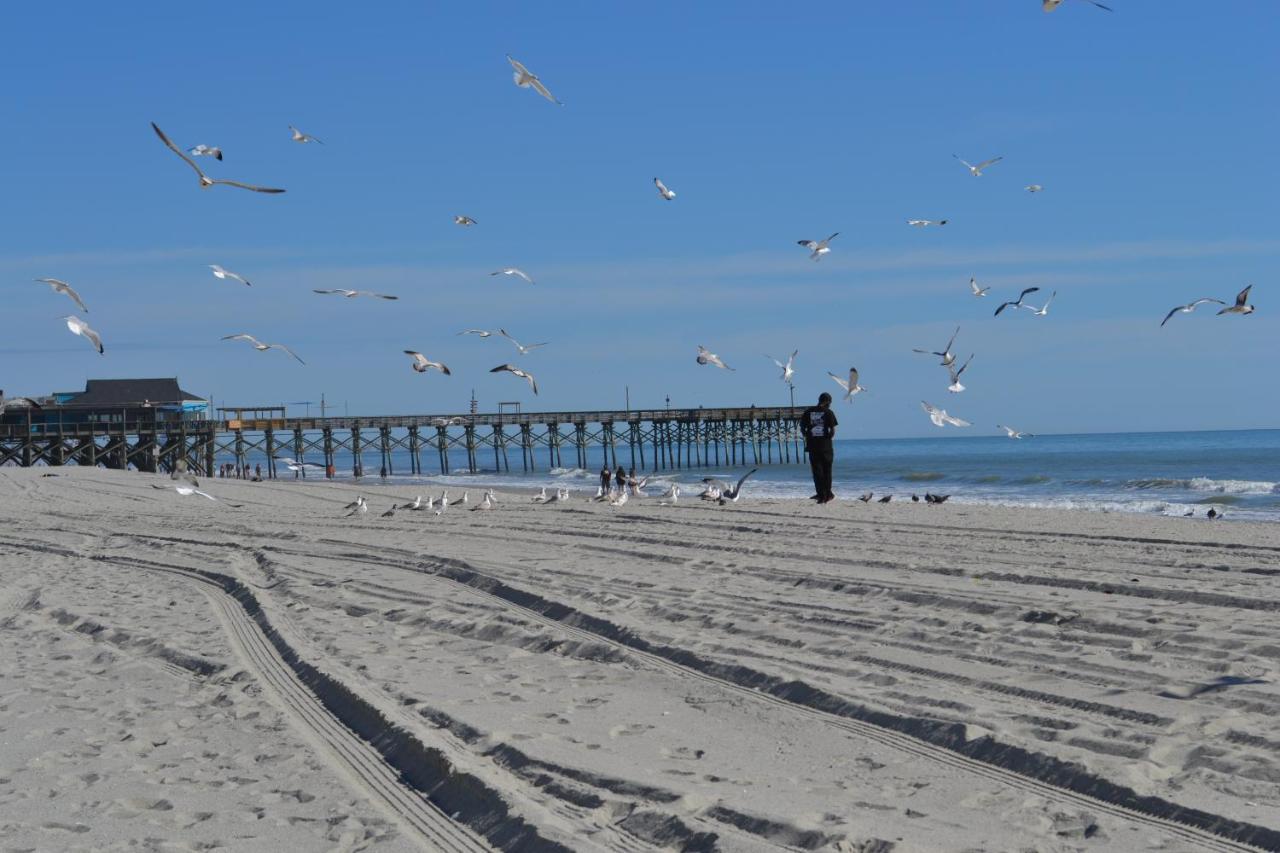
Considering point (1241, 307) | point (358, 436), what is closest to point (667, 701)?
point (1241, 307)

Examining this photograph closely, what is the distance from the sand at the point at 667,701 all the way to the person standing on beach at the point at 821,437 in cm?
575

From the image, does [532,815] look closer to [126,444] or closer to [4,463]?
[126,444]

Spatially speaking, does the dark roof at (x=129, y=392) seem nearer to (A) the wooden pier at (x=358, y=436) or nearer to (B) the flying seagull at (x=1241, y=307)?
(A) the wooden pier at (x=358, y=436)

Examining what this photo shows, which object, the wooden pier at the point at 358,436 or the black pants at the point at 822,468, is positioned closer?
the black pants at the point at 822,468

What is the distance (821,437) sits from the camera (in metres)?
17.9

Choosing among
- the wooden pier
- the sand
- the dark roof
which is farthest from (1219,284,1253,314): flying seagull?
the dark roof

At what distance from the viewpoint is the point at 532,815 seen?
14.7 feet

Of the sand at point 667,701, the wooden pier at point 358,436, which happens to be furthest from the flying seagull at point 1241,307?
the wooden pier at point 358,436

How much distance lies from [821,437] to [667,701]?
12.0 meters

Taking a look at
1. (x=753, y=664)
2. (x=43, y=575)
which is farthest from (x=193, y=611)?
(x=753, y=664)

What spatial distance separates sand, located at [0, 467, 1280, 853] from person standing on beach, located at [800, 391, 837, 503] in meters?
5.75

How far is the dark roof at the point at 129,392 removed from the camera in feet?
241

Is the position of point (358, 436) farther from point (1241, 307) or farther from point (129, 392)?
point (1241, 307)

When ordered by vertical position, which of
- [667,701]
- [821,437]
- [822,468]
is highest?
[821,437]
